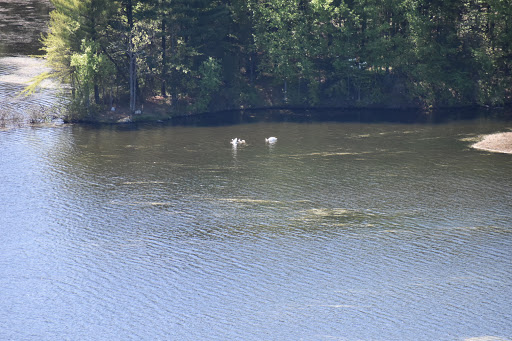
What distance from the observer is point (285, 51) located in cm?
12106

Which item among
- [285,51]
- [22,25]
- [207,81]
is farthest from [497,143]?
[22,25]

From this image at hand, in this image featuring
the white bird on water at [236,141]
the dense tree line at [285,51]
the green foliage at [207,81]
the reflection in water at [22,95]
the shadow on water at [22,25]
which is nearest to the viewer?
the white bird on water at [236,141]

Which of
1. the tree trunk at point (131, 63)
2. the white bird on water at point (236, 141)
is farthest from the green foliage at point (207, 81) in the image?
the white bird on water at point (236, 141)

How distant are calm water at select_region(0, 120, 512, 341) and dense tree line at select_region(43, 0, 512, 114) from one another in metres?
24.8

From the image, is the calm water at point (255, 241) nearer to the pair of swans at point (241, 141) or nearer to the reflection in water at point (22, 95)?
the pair of swans at point (241, 141)

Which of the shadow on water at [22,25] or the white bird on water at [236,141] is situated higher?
the shadow on water at [22,25]

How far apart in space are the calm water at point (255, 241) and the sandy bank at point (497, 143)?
2802 mm

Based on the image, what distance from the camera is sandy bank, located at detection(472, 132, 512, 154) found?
287 ft

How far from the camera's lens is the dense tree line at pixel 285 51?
11200 centimetres

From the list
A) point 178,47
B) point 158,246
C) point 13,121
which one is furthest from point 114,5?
point 158,246

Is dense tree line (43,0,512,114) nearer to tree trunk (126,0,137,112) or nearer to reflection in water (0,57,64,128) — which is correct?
tree trunk (126,0,137,112)

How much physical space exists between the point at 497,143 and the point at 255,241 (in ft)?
155

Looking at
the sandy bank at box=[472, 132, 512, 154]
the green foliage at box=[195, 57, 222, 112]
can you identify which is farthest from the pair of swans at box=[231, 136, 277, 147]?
the sandy bank at box=[472, 132, 512, 154]

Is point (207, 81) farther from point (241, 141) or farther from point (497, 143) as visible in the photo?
point (497, 143)
